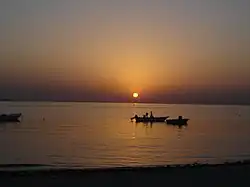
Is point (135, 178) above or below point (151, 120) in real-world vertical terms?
below

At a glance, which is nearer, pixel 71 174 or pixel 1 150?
pixel 71 174

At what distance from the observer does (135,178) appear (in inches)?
657

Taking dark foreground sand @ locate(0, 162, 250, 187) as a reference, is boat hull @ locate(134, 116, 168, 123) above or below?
above

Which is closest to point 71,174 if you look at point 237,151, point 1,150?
point 1,150

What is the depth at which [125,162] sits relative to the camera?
94.4ft

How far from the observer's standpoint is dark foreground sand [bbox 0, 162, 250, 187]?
50.4 ft

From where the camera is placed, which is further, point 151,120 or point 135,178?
point 151,120

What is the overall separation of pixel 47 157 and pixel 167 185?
18069 mm

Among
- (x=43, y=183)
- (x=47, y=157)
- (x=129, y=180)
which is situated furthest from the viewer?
(x=47, y=157)

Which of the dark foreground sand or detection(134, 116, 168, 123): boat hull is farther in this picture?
detection(134, 116, 168, 123): boat hull

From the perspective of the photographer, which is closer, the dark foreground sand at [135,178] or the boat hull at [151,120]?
the dark foreground sand at [135,178]

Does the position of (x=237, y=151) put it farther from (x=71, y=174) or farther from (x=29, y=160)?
(x=71, y=174)

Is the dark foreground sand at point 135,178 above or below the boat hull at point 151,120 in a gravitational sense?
below

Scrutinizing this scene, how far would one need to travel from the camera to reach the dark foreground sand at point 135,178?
604 inches
